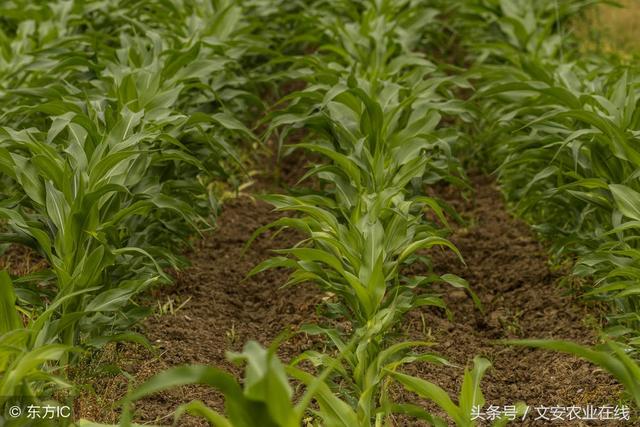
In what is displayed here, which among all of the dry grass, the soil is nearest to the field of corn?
the soil

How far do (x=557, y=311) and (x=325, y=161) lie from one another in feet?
6.25

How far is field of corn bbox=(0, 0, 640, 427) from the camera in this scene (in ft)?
11.9

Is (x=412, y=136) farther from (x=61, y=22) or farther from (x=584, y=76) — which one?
(x=61, y=22)

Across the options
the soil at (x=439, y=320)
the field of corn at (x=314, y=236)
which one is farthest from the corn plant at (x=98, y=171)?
the soil at (x=439, y=320)

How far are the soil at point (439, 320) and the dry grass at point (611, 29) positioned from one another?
3176mm

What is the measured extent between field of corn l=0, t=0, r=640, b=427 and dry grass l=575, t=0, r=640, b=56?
1.99 metres

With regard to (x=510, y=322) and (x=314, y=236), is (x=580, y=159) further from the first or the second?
(x=314, y=236)

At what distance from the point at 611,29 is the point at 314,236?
5.65 meters

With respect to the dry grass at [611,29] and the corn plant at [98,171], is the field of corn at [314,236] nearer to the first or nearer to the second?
the corn plant at [98,171]

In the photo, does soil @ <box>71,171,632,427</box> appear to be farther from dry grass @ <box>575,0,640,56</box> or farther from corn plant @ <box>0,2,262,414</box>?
dry grass @ <box>575,0,640,56</box>

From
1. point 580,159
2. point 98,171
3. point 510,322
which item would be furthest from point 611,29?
point 98,171

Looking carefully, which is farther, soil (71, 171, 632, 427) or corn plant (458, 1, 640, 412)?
corn plant (458, 1, 640, 412)

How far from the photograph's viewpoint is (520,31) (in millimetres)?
6492

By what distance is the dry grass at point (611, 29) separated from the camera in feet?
27.6
